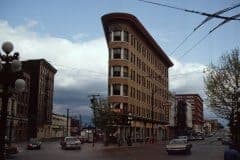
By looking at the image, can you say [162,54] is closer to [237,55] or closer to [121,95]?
[121,95]

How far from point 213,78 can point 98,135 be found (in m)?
54.9

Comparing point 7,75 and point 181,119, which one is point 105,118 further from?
point 181,119

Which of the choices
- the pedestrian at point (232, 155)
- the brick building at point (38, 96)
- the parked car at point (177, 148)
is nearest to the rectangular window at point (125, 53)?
the parked car at point (177, 148)

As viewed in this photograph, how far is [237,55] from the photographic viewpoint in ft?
147

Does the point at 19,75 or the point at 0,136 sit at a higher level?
the point at 19,75

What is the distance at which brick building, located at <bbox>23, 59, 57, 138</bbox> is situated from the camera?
103m

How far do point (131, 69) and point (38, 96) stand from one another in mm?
36191

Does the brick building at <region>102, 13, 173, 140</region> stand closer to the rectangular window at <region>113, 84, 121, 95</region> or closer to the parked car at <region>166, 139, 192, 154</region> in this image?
the rectangular window at <region>113, 84, 121, 95</region>

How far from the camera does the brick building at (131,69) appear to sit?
72.6m

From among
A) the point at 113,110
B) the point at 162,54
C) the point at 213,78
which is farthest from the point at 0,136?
the point at 162,54

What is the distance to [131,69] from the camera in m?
75.9

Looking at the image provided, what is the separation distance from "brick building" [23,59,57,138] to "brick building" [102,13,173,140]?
1114 inches

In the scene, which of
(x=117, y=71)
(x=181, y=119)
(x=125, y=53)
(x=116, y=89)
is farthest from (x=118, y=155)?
(x=181, y=119)

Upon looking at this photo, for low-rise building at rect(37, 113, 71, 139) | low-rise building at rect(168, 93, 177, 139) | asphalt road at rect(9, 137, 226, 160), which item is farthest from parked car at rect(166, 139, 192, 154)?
low-rise building at rect(168, 93, 177, 139)
